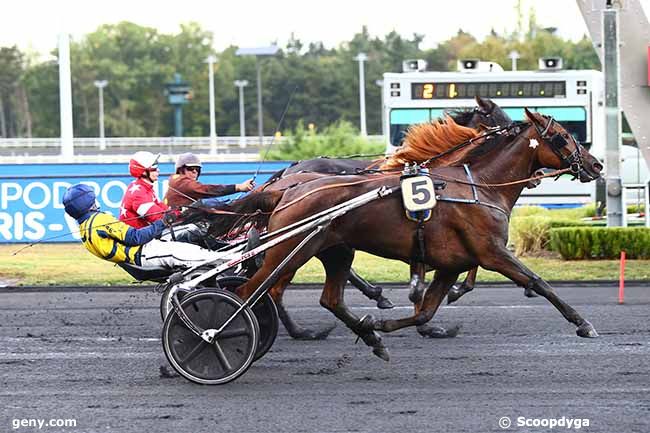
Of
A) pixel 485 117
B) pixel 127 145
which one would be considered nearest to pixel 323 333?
pixel 485 117

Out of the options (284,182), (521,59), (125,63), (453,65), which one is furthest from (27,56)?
(284,182)

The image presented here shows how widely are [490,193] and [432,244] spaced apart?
0.67 meters

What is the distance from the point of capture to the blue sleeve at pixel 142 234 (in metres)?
8.32

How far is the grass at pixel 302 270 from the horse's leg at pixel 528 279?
618cm

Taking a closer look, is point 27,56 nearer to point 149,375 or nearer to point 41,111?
point 41,111

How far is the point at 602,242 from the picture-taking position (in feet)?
51.1

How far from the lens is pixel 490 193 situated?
8320mm

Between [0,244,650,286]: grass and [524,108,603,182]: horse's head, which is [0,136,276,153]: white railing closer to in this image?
[0,244,650,286]: grass

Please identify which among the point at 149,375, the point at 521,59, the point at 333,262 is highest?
the point at 521,59

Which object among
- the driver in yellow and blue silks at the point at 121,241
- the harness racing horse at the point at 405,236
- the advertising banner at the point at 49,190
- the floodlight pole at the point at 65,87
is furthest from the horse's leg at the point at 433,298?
the floodlight pole at the point at 65,87

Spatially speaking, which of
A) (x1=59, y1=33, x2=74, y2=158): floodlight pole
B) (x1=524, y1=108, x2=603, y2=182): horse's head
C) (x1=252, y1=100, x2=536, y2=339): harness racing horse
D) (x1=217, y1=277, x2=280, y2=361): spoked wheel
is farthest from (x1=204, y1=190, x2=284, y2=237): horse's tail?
(x1=59, y1=33, x2=74, y2=158): floodlight pole

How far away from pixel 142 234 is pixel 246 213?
80cm

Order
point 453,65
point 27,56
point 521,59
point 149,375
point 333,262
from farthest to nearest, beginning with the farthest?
point 27,56, point 453,65, point 521,59, point 333,262, point 149,375

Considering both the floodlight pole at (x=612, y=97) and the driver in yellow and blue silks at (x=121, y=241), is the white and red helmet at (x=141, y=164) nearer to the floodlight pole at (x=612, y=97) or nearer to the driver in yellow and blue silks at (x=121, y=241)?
the driver in yellow and blue silks at (x=121, y=241)
